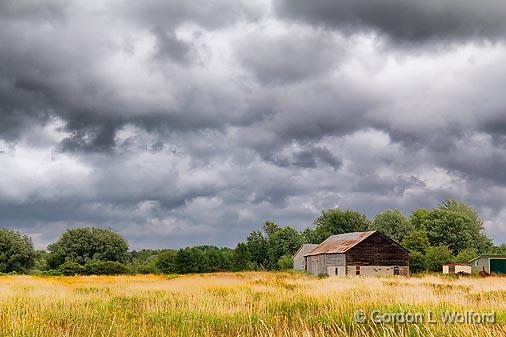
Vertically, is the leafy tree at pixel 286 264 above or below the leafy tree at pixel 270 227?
below

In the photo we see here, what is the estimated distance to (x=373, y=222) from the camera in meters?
126

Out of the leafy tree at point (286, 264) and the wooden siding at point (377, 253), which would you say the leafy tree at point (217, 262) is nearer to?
the wooden siding at point (377, 253)

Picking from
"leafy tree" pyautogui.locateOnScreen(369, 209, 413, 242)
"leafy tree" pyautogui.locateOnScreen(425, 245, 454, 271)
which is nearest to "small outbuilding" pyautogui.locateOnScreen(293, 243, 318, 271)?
"leafy tree" pyautogui.locateOnScreen(425, 245, 454, 271)

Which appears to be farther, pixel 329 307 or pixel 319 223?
pixel 319 223

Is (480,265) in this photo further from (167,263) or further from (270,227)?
(270,227)

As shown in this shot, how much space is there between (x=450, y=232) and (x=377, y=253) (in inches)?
2031

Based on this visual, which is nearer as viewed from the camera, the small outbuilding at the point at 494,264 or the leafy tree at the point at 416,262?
the small outbuilding at the point at 494,264

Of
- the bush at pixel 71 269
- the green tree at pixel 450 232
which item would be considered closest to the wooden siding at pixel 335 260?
the bush at pixel 71 269

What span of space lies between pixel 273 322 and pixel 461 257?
8160cm

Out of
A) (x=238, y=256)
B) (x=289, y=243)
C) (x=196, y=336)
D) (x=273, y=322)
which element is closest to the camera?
(x=196, y=336)

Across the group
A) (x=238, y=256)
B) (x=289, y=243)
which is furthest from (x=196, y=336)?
(x=289, y=243)

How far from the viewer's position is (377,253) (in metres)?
66.2

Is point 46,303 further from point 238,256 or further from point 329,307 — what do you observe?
point 238,256

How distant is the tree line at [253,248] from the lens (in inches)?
2916
